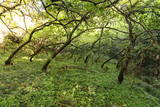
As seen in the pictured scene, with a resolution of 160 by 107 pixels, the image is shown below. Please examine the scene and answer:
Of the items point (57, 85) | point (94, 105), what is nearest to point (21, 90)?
point (57, 85)

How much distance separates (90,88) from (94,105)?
5.21 ft

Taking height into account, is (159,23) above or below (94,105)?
above

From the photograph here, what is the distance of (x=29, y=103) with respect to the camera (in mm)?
5059

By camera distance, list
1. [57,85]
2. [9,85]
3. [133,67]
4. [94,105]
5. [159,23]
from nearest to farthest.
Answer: [94,105] → [9,85] → [57,85] → [159,23] → [133,67]

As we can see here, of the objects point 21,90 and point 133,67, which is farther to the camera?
point 133,67

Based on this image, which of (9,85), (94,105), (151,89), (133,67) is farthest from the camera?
(133,67)

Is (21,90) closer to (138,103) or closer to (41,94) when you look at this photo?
(41,94)

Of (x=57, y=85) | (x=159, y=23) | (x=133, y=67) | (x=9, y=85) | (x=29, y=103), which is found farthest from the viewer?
(x=133, y=67)

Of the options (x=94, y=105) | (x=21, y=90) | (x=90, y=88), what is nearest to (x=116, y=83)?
(x=90, y=88)

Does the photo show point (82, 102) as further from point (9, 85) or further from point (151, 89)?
point (151, 89)

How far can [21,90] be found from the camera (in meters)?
6.02

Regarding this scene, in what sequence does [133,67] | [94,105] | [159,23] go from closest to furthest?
[94,105], [159,23], [133,67]

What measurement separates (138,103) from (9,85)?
531 cm

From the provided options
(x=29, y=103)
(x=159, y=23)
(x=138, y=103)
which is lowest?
(x=138, y=103)
